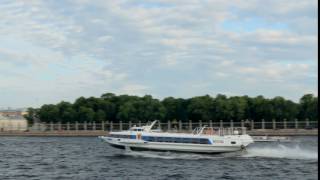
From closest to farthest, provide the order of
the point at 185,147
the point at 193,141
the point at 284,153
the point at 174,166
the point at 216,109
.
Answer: the point at 174,166, the point at 193,141, the point at 185,147, the point at 284,153, the point at 216,109

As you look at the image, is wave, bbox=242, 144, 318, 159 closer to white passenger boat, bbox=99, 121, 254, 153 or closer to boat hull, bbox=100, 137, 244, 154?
white passenger boat, bbox=99, 121, 254, 153

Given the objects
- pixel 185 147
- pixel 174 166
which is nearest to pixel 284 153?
pixel 185 147

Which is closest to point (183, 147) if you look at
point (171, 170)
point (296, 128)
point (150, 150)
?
point (150, 150)

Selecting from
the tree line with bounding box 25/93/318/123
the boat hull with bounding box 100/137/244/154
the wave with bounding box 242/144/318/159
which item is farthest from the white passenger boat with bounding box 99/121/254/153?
the tree line with bounding box 25/93/318/123

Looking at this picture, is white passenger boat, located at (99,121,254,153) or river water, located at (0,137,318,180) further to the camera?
white passenger boat, located at (99,121,254,153)

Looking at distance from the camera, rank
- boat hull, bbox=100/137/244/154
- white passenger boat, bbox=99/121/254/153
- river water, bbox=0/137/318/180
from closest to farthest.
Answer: river water, bbox=0/137/318/180, white passenger boat, bbox=99/121/254/153, boat hull, bbox=100/137/244/154

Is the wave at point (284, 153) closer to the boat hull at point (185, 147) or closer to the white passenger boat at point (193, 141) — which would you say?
the white passenger boat at point (193, 141)

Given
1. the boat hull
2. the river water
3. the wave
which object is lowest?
the river water

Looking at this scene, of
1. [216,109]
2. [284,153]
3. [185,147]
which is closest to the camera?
[185,147]

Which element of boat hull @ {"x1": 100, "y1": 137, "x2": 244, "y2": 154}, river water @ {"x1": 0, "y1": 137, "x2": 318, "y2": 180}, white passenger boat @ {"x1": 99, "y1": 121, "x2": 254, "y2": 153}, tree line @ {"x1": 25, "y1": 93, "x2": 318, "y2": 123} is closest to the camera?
river water @ {"x1": 0, "y1": 137, "x2": 318, "y2": 180}

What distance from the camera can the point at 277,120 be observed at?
584ft

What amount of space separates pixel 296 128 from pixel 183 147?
96.8 meters

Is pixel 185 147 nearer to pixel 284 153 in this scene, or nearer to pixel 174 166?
pixel 174 166

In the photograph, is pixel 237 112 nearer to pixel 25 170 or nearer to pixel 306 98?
pixel 306 98
